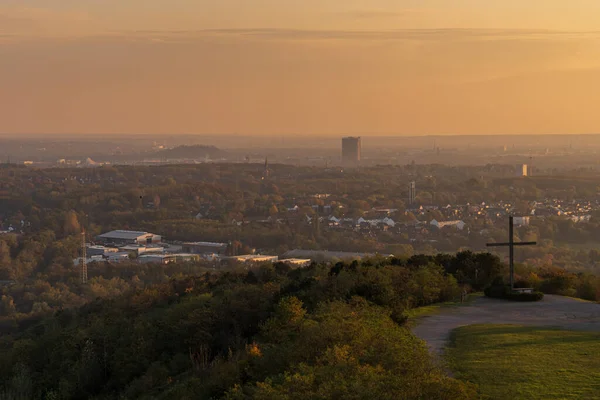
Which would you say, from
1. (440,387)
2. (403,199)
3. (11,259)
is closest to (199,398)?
(440,387)

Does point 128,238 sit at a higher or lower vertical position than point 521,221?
lower

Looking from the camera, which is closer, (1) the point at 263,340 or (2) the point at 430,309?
(1) the point at 263,340

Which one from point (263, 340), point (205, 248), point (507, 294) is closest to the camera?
point (263, 340)

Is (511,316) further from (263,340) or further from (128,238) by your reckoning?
(128,238)

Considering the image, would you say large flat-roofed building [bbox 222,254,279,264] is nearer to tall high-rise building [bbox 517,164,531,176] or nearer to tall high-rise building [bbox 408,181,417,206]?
tall high-rise building [bbox 408,181,417,206]

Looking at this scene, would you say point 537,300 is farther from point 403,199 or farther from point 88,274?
point 403,199

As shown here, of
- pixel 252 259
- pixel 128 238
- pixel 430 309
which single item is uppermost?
pixel 430 309

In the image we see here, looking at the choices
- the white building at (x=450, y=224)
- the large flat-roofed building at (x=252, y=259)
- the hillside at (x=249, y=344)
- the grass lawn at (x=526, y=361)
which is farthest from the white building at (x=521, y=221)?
the grass lawn at (x=526, y=361)

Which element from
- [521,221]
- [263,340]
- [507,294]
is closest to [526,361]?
[263,340]

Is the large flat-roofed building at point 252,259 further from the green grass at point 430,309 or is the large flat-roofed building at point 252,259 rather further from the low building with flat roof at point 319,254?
the green grass at point 430,309
